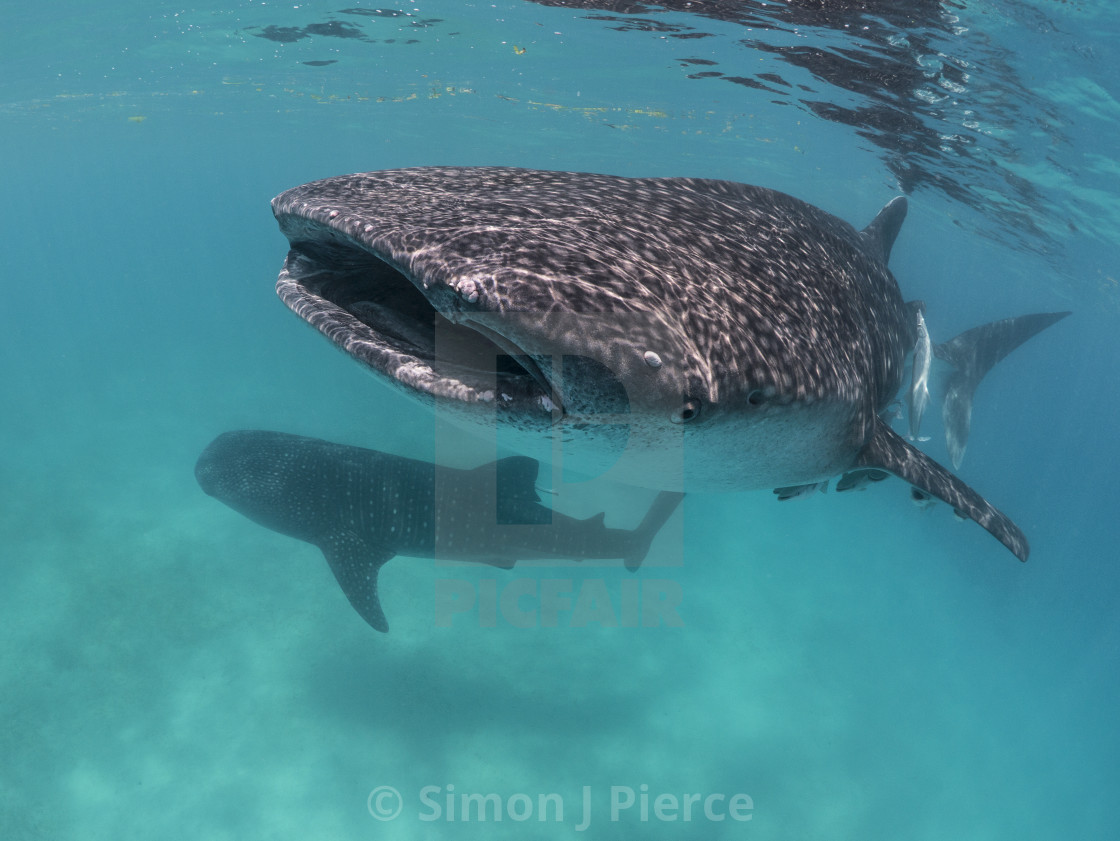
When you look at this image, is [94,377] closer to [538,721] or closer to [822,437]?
[538,721]

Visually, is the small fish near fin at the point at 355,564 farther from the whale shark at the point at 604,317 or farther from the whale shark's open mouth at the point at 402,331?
the whale shark's open mouth at the point at 402,331

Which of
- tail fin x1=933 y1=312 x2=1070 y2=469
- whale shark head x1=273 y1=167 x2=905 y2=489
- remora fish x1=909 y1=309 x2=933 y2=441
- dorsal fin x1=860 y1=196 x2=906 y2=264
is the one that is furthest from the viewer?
tail fin x1=933 y1=312 x2=1070 y2=469

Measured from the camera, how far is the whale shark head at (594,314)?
1.75 metres

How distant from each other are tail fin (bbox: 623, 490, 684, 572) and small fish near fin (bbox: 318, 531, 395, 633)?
10.8 ft

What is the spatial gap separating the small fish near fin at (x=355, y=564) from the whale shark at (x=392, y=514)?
1 centimetres

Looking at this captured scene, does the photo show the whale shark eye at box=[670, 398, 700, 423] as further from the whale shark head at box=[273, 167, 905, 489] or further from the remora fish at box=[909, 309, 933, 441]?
the remora fish at box=[909, 309, 933, 441]

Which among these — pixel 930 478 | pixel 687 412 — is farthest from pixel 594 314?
pixel 930 478

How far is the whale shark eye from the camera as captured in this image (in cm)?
195

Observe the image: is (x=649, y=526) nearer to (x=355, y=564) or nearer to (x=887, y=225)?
(x=355, y=564)

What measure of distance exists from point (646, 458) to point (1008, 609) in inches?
932

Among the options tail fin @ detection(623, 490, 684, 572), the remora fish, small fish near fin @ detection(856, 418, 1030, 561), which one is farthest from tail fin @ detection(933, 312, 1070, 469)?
small fish near fin @ detection(856, 418, 1030, 561)

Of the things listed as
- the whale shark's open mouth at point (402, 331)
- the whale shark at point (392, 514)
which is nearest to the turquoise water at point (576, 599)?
the whale shark at point (392, 514)

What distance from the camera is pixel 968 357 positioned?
34.4 feet

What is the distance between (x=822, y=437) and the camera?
293 cm
